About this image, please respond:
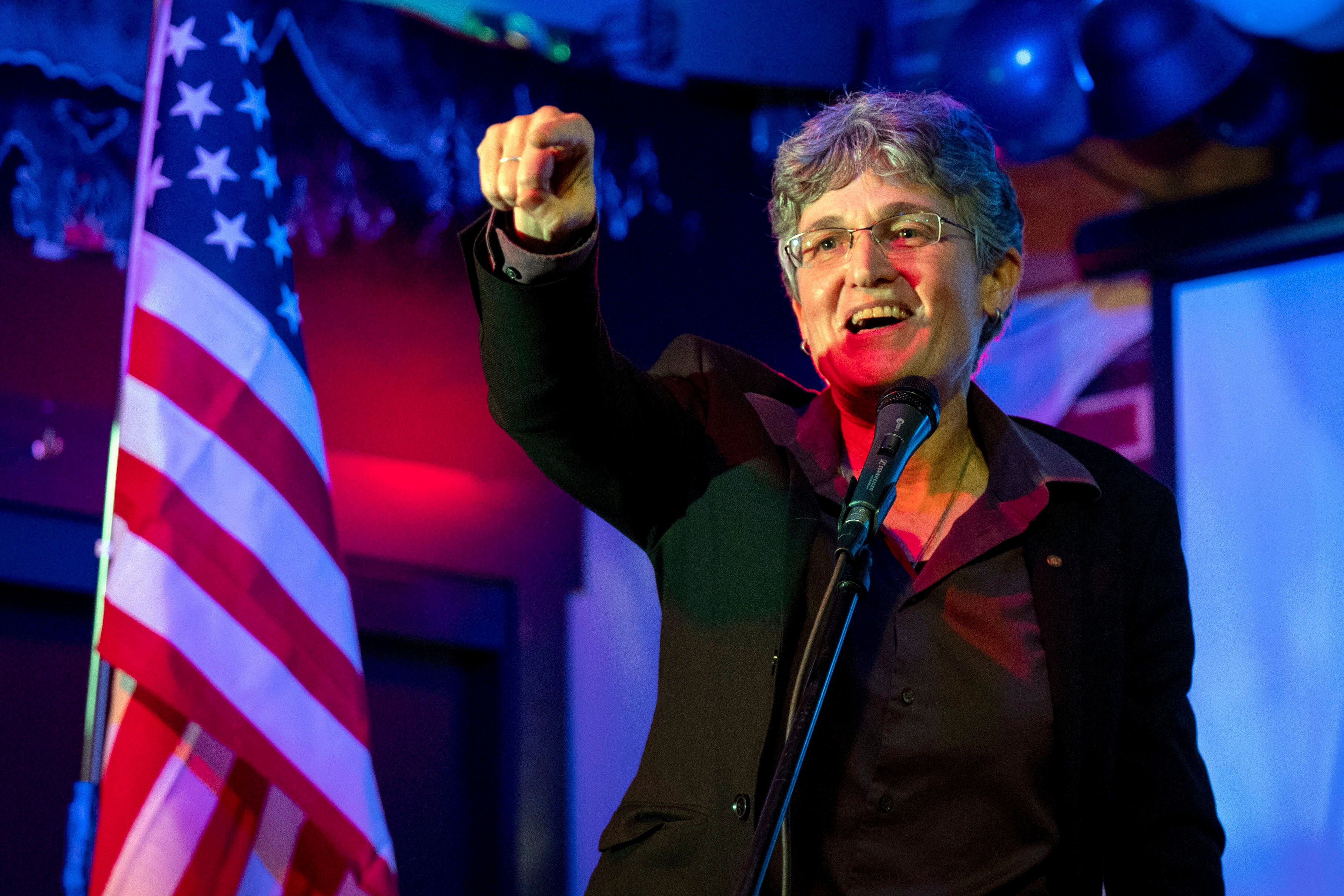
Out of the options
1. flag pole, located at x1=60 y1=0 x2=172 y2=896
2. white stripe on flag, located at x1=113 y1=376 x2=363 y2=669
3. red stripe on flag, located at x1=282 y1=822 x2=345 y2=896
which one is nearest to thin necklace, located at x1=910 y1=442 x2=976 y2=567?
white stripe on flag, located at x1=113 y1=376 x2=363 y2=669

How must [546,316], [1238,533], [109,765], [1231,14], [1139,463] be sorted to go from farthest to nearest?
[1139,463] < [1238,533] < [1231,14] < [109,765] < [546,316]

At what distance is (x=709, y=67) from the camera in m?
3.89

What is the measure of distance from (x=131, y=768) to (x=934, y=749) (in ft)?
4.85

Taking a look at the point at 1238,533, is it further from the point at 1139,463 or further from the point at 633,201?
the point at 633,201

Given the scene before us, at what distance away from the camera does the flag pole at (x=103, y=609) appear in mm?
1994

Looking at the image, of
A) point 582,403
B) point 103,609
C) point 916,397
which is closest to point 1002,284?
point 916,397

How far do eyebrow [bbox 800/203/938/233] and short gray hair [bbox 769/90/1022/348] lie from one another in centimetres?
3

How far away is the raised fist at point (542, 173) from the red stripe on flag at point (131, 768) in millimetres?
1433

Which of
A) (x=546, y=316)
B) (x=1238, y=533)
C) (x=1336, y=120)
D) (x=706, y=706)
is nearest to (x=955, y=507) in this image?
(x=706, y=706)

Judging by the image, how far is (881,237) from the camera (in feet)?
5.17

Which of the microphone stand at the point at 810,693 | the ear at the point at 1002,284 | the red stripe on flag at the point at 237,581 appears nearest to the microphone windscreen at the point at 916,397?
the microphone stand at the point at 810,693

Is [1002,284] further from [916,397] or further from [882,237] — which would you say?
[916,397]

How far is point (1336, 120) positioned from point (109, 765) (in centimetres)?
303

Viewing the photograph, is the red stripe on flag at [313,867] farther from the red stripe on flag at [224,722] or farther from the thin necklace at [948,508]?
the thin necklace at [948,508]
